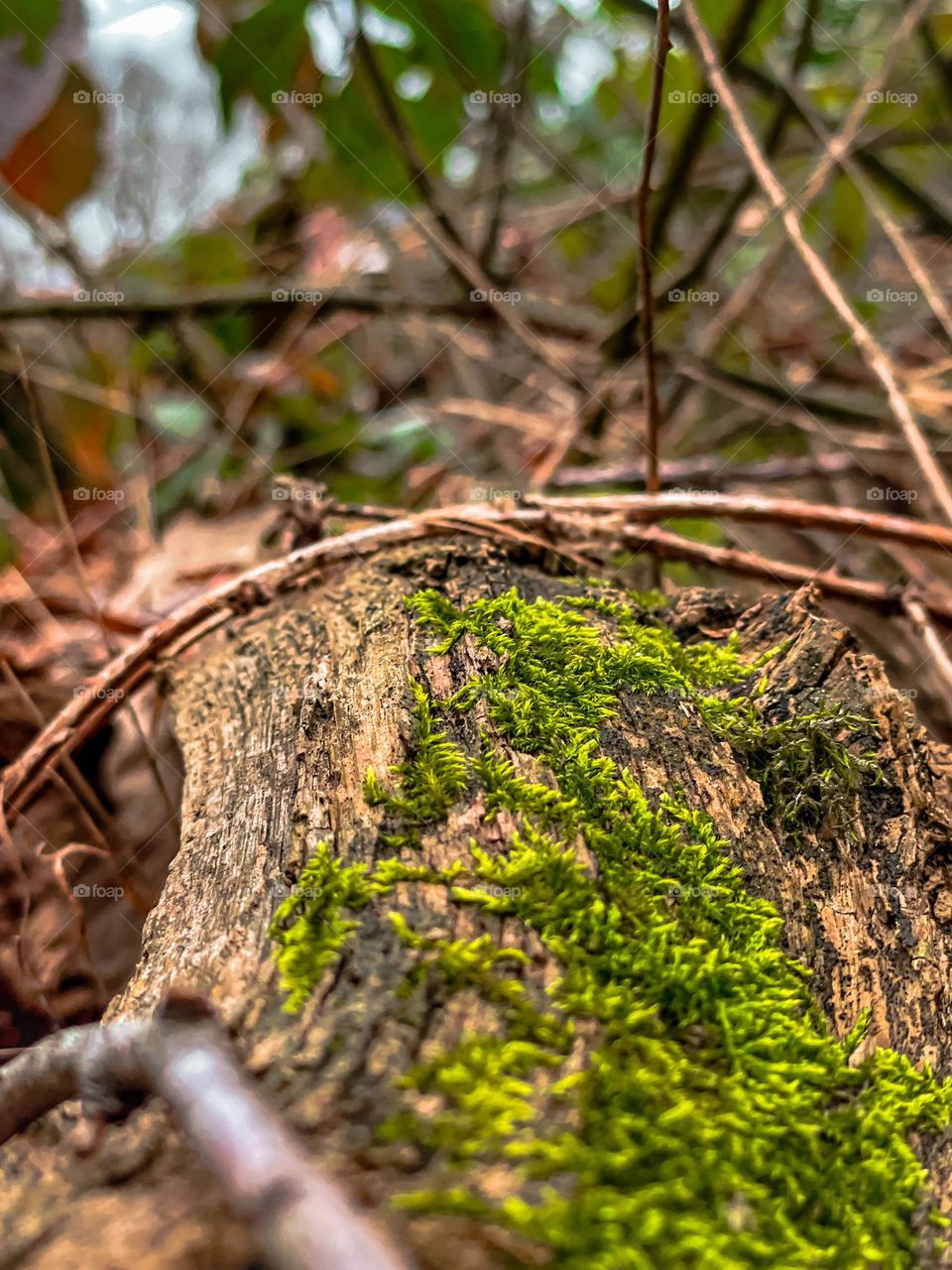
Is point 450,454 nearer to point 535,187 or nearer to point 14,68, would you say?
point 14,68

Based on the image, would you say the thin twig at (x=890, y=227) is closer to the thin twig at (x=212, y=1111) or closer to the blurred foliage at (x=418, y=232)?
the blurred foliage at (x=418, y=232)

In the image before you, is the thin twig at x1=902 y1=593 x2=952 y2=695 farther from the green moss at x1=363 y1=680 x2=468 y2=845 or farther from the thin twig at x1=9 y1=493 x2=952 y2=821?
the green moss at x1=363 y1=680 x2=468 y2=845

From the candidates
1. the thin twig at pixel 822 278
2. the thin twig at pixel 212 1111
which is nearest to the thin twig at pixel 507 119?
the thin twig at pixel 822 278

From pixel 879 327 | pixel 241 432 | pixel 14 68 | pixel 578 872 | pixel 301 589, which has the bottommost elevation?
pixel 578 872

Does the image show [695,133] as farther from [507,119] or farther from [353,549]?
[353,549]

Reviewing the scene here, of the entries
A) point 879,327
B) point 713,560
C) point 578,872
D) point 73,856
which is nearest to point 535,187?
point 879,327

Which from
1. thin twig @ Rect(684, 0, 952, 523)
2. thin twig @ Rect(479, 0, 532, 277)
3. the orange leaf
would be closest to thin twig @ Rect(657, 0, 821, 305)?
thin twig @ Rect(479, 0, 532, 277)
